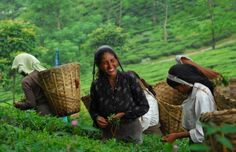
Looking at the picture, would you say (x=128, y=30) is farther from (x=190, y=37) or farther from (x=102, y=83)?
(x=102, y=83)

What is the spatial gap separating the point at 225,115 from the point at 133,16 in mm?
37729

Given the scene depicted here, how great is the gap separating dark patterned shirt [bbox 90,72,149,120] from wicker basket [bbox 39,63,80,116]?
141 centimetres

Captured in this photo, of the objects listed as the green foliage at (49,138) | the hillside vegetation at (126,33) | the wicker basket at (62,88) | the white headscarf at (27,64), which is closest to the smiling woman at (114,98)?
the green foliage at (49,138)

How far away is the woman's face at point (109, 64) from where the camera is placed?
3562 millimetres

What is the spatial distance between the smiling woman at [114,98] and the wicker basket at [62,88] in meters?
1.37

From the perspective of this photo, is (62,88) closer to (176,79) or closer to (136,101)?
(136,101)

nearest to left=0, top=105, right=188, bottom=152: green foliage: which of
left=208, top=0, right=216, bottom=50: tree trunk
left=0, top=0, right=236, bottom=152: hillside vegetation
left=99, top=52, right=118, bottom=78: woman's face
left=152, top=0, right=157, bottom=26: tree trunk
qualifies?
left=99, top=52, right=118, bottom=78: woman's face

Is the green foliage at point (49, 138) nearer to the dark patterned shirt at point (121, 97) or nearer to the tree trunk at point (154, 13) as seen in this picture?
the dark patterned shirt at point (121, 97)

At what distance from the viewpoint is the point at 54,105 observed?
205 inches

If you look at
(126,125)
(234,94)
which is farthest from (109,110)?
(234,94)

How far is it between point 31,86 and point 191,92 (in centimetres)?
228

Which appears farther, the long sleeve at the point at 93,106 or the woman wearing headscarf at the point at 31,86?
the woman wearing headscarf at the point at 31,86

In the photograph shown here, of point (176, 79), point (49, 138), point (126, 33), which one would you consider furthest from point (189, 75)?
point (126, 33)

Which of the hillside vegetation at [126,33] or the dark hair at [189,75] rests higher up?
the dark hair at [189,75]
